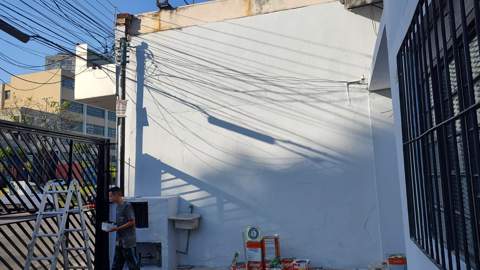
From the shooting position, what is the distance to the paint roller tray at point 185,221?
723 cm

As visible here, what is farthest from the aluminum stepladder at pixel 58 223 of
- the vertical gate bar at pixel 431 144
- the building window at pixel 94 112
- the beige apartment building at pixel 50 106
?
the building window at pixel 94 112

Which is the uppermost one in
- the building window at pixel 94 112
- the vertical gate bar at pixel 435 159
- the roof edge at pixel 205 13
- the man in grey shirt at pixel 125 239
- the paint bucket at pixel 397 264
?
the building window at pixel 94 112

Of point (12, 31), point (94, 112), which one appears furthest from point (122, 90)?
point (94, 112)

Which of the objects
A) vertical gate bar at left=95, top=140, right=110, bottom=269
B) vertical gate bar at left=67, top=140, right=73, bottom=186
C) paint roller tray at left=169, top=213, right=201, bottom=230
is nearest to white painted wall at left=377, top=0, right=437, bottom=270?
paint roller tray at left=169, top=213, right=201, bottom=230

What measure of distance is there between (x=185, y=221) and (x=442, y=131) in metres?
5.86

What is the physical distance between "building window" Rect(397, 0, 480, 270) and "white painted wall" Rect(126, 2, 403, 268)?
357 centimetres

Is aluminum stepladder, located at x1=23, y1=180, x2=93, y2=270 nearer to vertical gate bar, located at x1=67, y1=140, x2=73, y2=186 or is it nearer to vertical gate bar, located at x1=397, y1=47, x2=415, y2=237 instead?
vertical gate bar, located at x1=67, y1=140, x2=73, y2=186

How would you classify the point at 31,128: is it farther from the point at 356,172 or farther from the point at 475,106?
the point at 356,172

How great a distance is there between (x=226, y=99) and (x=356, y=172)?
10.0 ft

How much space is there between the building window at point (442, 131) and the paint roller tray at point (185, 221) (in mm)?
4734

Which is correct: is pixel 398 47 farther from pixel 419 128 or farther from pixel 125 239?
pixel 125 239

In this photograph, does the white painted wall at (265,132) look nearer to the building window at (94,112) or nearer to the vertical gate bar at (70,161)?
the vertical gate bar at (70,161)

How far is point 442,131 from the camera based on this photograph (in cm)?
219

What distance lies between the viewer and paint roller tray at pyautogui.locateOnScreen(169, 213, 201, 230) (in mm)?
7227
